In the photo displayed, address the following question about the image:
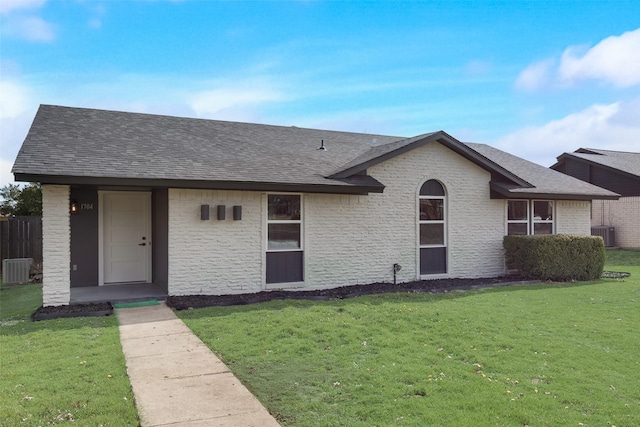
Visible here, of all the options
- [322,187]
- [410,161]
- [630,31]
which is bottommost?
[322,187]

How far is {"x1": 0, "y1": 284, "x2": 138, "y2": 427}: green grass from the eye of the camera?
4367 millimetres

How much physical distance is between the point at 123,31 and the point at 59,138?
3616 millimetres

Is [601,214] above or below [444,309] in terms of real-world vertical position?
above

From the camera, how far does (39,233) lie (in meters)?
16.0

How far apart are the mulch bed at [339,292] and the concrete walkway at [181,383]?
5.97 feet

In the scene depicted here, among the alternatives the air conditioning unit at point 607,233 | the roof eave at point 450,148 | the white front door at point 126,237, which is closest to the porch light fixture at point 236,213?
the roof eave at point 450,148

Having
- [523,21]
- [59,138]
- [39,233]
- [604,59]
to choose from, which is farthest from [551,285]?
[39,233]

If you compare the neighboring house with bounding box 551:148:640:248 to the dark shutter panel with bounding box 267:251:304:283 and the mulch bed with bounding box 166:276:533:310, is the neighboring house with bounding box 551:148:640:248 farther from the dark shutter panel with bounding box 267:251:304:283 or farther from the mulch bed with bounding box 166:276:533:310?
the dark shutter panel with bounding box 267:251:304:283

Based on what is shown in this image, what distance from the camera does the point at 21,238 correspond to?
15812 millimetres

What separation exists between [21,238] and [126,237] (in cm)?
584

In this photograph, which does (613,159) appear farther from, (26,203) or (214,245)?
(26,203)

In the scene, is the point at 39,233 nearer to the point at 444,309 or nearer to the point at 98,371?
the point at 98,371

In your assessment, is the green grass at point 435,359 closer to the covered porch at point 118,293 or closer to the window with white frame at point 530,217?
the covered porch at point 118,293

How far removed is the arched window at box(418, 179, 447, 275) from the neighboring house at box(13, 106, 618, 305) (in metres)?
0.03
